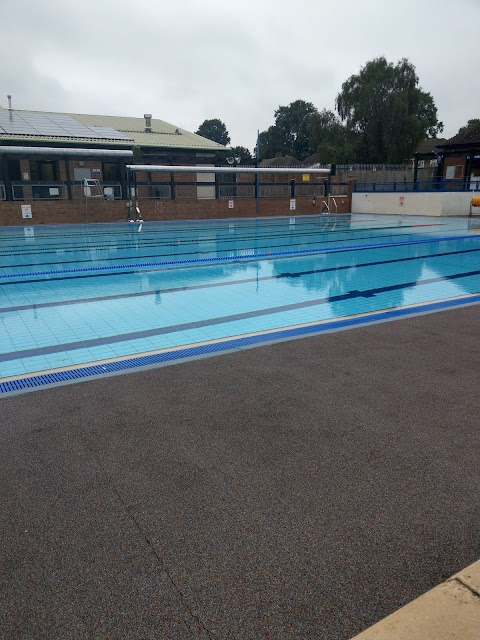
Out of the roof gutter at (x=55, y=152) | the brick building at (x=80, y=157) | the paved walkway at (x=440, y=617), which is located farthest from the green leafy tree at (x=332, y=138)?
the paved walkway at (x=440, y=617)

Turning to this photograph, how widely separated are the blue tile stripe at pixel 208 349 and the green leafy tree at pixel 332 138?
35450mm

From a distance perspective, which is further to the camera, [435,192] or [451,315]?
[435,192]

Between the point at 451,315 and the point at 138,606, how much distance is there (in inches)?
214

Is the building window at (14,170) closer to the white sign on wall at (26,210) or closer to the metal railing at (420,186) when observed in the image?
the white sign on wall at (26,210)

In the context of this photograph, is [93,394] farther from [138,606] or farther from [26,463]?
[138,606]

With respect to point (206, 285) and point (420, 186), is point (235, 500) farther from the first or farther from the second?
point (420, 186)

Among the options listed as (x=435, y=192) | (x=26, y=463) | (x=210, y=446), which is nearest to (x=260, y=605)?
(x=210, y=446)

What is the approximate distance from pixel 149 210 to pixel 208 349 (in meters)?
21.4

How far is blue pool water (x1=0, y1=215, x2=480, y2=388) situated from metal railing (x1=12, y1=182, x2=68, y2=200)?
648 cm

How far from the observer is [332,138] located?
4062 centimetres

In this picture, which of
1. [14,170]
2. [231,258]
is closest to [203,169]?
[14,170]

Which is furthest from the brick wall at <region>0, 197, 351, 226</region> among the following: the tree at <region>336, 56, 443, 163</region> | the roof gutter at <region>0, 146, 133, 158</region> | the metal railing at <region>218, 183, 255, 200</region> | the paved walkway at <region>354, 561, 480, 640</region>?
the paved walkway at <region>354, 561, 480, 640</region>

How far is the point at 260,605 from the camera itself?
5.99 ft

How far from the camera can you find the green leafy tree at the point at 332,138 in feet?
129
